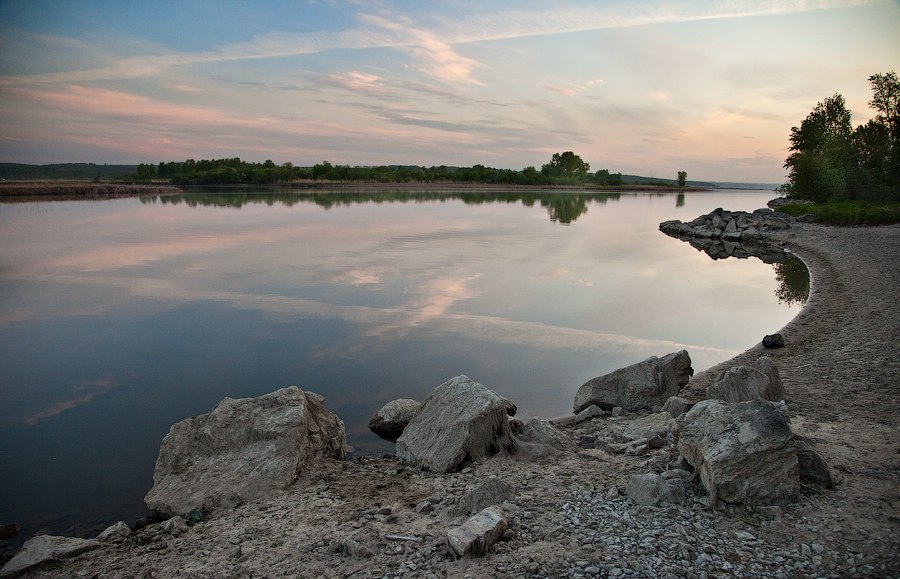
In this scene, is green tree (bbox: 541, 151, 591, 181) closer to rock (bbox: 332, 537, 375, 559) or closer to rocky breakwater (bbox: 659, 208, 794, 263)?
rocky breakwater (bbox: 659, 208, 794, 263)

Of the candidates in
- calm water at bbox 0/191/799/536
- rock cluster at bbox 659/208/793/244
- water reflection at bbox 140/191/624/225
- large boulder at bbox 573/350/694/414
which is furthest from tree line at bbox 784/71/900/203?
large boulder at bbox 573/350/694/414

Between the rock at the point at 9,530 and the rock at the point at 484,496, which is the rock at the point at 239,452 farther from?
the rock at the point at 484,496

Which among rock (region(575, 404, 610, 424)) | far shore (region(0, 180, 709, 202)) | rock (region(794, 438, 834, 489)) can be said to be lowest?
rock (region(575, 404, 610, 424))

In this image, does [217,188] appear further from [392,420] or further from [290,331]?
[392,420]

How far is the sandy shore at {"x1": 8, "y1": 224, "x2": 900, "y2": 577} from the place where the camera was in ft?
13.9

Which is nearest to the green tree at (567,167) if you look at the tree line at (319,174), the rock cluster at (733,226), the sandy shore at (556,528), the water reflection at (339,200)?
the tree line at (319,174)

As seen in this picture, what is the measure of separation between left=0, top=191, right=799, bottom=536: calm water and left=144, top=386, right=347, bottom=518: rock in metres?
0.51

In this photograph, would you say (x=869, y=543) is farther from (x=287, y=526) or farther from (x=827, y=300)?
(x=827, y=300)

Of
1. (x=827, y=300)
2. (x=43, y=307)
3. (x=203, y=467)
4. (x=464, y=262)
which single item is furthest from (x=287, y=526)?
(x=464, y=262)

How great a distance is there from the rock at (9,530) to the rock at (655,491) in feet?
20.0

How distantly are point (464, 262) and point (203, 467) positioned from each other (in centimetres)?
1784

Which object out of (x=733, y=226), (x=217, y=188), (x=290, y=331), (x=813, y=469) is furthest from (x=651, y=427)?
(x=217, y=188)

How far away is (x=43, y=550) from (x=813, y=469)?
6909 mm

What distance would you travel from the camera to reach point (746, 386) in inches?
280
